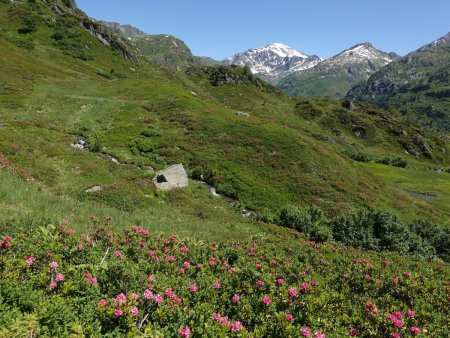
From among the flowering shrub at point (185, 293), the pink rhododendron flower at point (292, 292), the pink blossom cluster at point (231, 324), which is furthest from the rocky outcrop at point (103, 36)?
the pink blossom cluster at point (231, 324)

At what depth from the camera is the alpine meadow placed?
22.6 ft

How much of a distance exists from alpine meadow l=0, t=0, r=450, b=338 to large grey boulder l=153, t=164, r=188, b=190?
0.12 metres

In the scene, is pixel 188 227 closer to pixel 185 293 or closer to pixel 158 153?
pixel 185 293

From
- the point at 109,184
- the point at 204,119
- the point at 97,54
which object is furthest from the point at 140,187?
the point at 97,54

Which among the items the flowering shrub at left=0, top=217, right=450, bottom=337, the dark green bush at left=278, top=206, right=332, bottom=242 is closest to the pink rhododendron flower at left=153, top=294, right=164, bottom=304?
the flowering shrub at left=0, top=217, right=450, bottom=337

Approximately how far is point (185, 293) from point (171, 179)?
2209 cm

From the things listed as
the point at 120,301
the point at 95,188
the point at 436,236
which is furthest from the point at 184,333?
the point at 436,236

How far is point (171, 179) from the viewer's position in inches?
1172

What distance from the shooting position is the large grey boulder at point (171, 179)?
28987 millimetres

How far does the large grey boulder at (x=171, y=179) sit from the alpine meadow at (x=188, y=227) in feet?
0.40

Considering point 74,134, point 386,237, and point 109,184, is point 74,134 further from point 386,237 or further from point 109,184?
point 386,237

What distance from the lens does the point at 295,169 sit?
1508 inches

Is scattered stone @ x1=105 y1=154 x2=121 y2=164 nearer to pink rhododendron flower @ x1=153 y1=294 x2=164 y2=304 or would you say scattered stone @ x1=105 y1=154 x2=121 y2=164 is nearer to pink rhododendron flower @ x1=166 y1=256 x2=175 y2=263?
pink rhododendron flower @ x1=166 y1=256 x2=175 y2=263

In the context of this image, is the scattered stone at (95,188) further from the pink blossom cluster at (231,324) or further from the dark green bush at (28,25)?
the dark green bush at (28,25)
